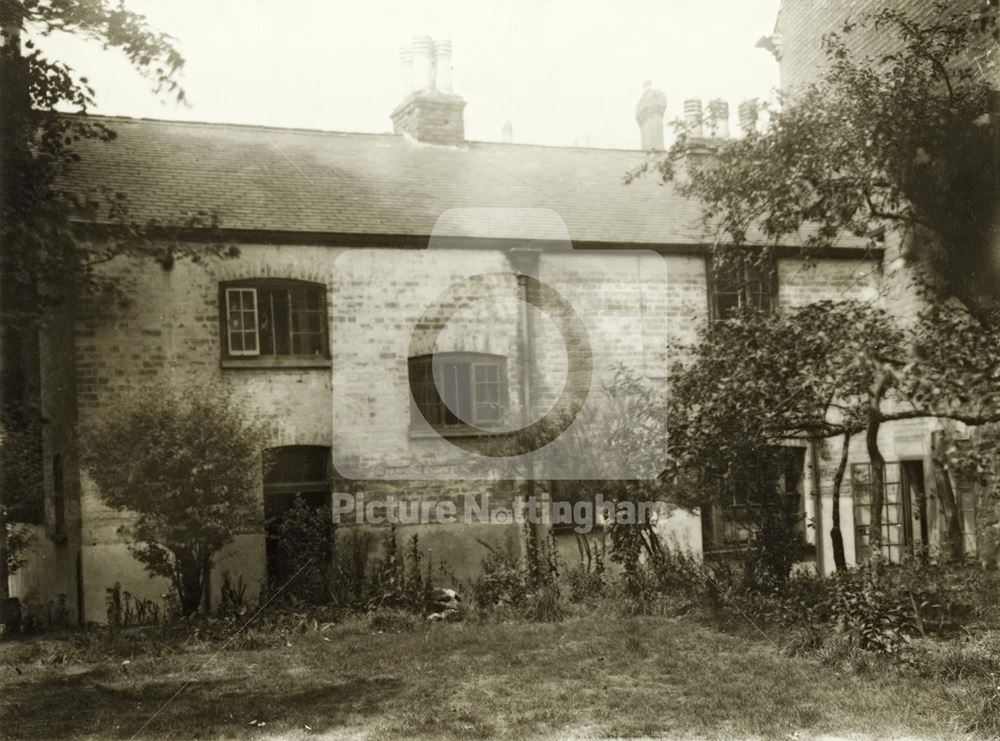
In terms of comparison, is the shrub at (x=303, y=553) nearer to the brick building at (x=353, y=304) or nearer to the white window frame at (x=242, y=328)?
the brick building at (x=353, y=304)

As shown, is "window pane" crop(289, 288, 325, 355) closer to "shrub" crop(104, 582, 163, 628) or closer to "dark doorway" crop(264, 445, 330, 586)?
"dark doorway" crop(264, 445, 330, 586)

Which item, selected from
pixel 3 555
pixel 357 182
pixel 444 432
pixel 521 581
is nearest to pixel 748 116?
pixel 444 432

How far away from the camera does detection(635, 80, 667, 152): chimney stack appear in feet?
57.3

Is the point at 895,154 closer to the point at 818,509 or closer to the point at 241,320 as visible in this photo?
the point at 818,509

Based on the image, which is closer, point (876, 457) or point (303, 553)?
point (876, 457)

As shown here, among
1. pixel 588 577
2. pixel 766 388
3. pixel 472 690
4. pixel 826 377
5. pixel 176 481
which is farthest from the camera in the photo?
pixel 588 577

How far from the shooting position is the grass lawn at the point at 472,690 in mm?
6488

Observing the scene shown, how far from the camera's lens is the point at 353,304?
12.5m

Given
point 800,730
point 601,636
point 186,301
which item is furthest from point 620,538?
point 186,301

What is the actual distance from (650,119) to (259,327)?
366 inches

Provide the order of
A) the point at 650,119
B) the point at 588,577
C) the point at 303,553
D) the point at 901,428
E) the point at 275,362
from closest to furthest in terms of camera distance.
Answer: the point at 303,553 → the point at 588,577 → the point at 275,362 → the point at 901,428 → the point at 650,119

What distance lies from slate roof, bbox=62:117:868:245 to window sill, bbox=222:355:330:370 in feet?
5.62

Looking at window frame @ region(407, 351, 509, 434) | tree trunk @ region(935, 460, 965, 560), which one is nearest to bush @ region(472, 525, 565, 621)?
window frame @ region(407, 351, 509, 434)

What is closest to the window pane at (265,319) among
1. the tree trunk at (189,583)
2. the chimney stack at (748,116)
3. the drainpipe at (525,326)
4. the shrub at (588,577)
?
the tree trunk at (189,583)
